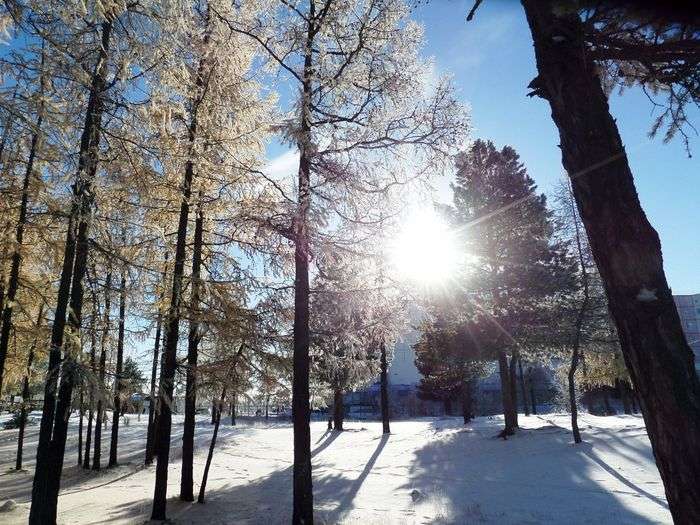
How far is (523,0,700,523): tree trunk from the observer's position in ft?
9.54

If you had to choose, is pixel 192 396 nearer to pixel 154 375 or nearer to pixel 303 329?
pixel 303 329

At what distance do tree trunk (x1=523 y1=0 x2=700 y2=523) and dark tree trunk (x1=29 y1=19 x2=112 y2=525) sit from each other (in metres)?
5.95

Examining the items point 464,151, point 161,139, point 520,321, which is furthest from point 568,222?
point 161,139

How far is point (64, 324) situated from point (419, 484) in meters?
9.68

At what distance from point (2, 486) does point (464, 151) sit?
17.6 metres

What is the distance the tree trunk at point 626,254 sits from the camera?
114 inches

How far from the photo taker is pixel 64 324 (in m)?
7.27

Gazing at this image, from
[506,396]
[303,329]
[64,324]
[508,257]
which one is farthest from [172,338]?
[506,396]

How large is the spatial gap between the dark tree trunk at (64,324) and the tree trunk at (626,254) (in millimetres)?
5950

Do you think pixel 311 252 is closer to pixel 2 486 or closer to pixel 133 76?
pixel 133 76

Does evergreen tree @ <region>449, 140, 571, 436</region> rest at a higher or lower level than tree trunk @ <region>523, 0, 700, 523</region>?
higher

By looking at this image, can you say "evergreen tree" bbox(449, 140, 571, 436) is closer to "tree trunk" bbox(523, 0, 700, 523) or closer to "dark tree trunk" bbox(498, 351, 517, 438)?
"dark tree trunk" bbox(498, 351, 517, 438)

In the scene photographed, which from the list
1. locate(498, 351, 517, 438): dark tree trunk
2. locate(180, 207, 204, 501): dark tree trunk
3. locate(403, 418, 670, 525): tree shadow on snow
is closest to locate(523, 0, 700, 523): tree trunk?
locate(403, 418, 670, 525): tree shadow on snow

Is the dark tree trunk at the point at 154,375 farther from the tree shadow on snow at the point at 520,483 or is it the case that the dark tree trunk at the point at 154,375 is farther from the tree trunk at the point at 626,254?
the tree trunk at the point at 626,254
